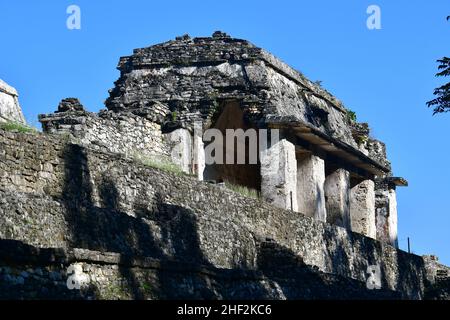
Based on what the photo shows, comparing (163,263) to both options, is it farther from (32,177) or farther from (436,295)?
(436,295)

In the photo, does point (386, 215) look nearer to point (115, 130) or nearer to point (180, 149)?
point (180, 149)

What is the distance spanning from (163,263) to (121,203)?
5.43m

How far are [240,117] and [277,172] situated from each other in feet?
9.46

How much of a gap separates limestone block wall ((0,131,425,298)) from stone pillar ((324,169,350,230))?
6301 millimetres

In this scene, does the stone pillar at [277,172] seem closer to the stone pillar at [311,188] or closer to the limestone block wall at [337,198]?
the stone pillar at [311,188]

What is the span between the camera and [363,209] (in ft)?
119

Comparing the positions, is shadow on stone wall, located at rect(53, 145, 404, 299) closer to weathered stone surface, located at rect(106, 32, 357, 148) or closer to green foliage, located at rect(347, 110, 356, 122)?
weathered stone surface, located at rect(106, 32, 357, 148)

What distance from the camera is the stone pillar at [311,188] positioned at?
32.3 metres

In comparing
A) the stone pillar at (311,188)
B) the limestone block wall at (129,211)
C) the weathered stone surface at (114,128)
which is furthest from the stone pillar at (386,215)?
the limestone block wall at (129,211)

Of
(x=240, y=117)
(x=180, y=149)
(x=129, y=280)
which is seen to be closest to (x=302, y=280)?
(x=129, y=280)

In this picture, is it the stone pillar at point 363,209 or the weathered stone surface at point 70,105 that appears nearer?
the weathered stone surface at point 70,105

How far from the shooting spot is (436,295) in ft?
106

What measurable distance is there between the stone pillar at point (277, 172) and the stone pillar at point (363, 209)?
18.3ft

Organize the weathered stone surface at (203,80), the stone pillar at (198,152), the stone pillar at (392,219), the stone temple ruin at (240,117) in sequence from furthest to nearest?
the stone pillar at (392,219) → the weathered stone surface at (203,80) → the stone pillar at (198,152) → the stone temple ruin at (240,117)
